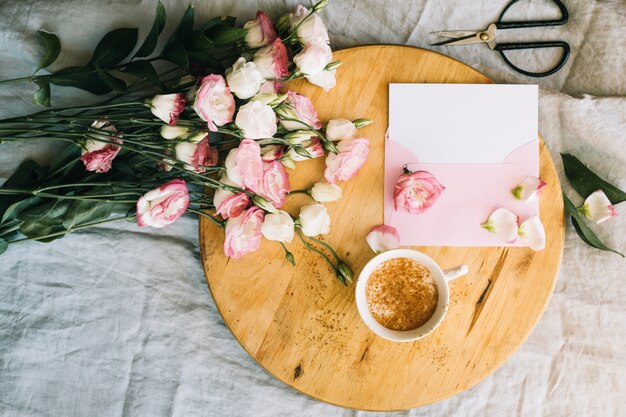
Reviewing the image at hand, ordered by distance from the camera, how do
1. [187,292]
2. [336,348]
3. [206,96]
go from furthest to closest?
[187,292]
[336,348]
[206,96]

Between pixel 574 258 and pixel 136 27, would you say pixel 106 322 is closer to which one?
pixel 136 27

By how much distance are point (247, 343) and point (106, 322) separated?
0.90 ft

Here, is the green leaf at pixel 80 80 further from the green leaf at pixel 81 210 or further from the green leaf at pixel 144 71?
the green leaf at pixel 81 210

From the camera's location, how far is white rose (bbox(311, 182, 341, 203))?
813 mm

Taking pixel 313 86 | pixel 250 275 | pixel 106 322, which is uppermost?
pixel 313 86

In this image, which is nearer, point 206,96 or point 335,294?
point 206,96

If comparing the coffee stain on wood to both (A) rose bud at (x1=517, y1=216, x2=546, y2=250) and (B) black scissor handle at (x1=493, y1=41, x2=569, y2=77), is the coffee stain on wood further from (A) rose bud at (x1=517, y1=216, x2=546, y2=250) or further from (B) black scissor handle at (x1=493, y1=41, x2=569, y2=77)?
(B) black scissor handle at (x1=493, y1=41, x2=569, y2=77)

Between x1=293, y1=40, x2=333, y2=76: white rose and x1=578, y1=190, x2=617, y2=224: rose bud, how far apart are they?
50cm

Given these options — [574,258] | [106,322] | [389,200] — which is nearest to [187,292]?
[106,322]

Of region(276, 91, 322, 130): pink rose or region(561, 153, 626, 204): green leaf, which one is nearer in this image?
region(276, 91, 322, 130): pink rose

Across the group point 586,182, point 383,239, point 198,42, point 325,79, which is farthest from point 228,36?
point 586,182

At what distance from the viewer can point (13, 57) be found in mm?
903

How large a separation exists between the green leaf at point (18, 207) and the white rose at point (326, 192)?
423mm

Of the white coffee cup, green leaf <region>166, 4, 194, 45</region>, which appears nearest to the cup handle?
the white coffee cup
